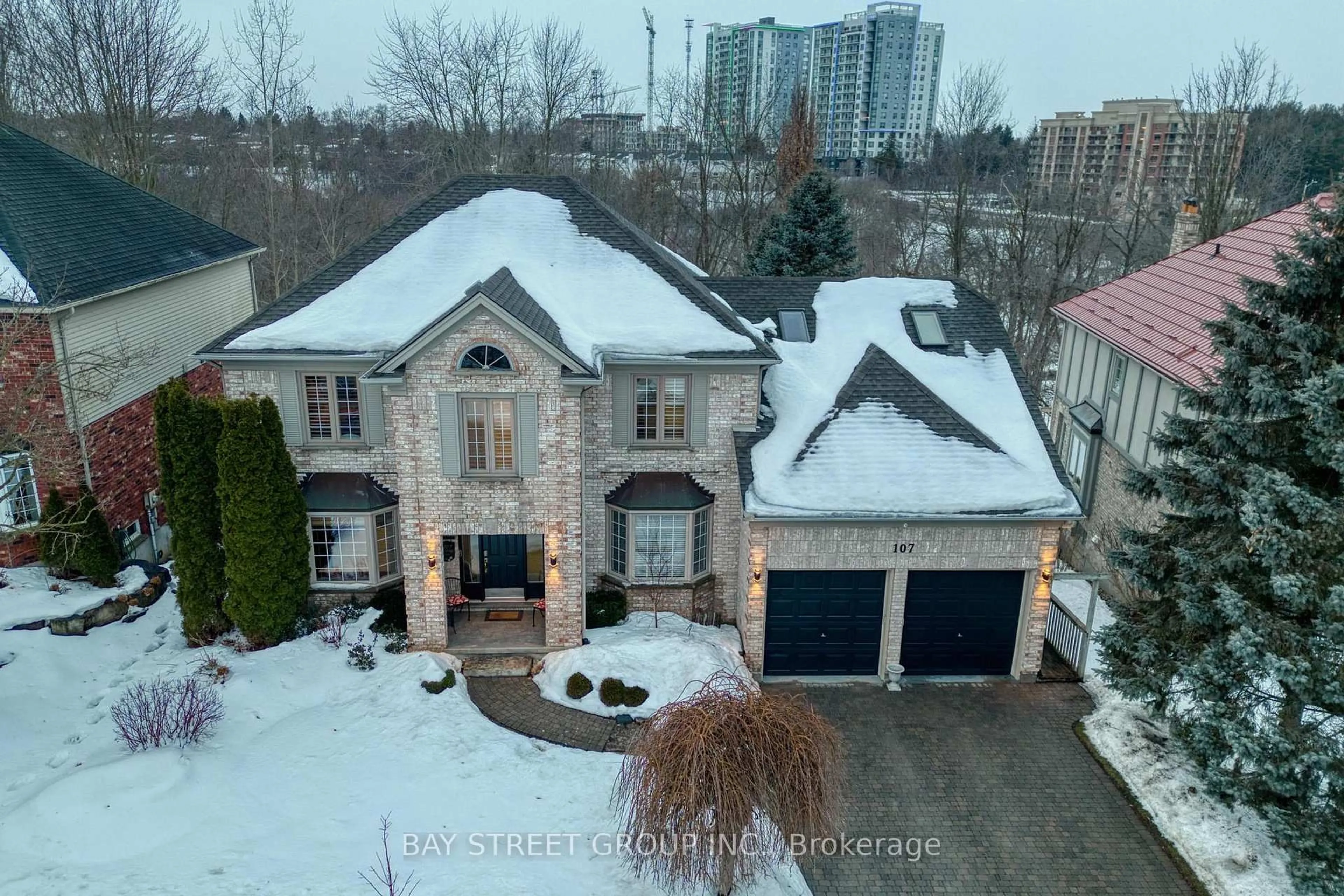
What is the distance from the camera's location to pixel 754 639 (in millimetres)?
16281

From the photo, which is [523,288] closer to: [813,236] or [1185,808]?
[1185,808]

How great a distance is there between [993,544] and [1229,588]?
4653 millimetres

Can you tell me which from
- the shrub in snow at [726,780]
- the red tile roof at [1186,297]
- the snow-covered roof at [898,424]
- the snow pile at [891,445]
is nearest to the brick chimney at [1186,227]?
the red tile roof at [1186,297]

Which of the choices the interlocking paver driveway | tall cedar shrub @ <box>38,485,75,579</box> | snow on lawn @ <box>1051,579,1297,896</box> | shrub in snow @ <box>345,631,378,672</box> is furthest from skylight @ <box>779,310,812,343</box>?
tall cedar shrub @ <box>38,485,75,579</box>

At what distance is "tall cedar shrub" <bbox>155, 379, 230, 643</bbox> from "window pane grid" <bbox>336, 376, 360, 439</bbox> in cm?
210

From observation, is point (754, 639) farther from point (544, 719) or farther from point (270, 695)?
point (270, 695)

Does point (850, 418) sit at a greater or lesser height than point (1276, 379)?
lesser

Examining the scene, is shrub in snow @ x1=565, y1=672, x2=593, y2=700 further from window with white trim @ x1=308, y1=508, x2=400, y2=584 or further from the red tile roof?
the red tile roof

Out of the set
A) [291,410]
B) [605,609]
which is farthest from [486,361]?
[605,609]

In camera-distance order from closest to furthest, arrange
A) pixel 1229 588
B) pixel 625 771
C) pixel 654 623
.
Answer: pixel 625 771 < pixel 1229 588 < pixel 654 623

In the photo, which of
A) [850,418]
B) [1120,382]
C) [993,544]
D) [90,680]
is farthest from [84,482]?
[1120,382]

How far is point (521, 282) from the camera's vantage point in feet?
53.5

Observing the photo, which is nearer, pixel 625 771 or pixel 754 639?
pixel 625 771

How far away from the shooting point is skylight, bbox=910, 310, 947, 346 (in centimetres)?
1869
